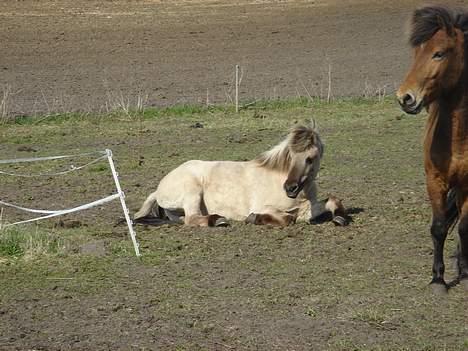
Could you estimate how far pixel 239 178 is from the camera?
10.3m

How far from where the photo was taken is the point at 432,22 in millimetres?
7543

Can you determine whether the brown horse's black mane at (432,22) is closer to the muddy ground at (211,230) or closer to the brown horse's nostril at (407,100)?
the brown horse's nostril at (407,100)

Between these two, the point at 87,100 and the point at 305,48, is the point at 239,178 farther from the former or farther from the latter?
the point at 305,48

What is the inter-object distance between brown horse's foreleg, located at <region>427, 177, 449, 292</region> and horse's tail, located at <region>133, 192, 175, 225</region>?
3.28m

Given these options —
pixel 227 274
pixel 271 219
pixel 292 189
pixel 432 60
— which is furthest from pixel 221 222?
pixel 432 60

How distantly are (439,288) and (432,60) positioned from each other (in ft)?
5.73

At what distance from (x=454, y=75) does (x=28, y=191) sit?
5.89 m

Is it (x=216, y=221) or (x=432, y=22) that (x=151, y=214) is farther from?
(x=432, y=22)

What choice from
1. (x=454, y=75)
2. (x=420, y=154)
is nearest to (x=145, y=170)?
(x=420, y=154)

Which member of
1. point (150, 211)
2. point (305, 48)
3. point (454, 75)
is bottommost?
point (305, 48)

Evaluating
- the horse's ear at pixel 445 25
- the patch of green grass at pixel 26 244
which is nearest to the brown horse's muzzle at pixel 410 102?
the horse's ear at pixel 445 25

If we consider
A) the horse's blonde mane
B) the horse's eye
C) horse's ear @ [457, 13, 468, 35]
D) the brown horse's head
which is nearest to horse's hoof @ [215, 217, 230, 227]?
the horse's blonde mane

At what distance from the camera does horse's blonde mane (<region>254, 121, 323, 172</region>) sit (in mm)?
9922

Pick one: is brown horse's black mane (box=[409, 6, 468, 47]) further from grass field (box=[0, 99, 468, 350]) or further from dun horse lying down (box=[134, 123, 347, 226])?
dun horse lying down (box=[134, 123, 347, 226])
